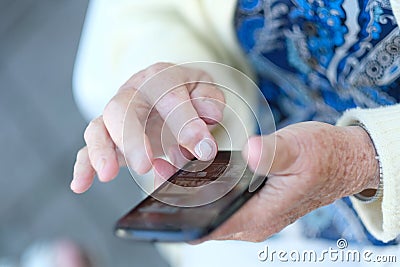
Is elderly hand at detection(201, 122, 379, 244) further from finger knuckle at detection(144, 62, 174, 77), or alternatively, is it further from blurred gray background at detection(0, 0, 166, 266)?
blurred gray background at detection(0, 0, 166, 266)

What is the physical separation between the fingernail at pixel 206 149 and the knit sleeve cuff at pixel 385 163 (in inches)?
3.5

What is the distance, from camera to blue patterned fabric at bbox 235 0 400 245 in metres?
0.38

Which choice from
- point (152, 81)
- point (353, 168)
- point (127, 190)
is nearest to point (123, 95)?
point (152, 81)

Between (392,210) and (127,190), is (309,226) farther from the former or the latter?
(127,190)

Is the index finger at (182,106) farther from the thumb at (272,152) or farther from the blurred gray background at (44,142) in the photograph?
the blurred gray background at (44,142)

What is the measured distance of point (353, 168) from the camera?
0.33m

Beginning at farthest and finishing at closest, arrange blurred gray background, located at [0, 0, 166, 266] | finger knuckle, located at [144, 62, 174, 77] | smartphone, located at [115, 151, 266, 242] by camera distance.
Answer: blurred gray background, located at [0, 0, 166, 266]
finger knuckle, located at [144, 62, 174, 77]
smartphone, located at [115, 151, 266, 242]

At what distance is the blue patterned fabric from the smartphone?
0.11 m

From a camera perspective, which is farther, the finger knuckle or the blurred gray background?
the blurred gray background

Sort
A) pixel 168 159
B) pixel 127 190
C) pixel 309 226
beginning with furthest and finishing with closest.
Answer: pixel 127 190 < pixel 309 226 < pixel 168 159

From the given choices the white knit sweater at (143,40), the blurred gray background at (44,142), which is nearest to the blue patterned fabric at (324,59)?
the white knit sweater at (143,40)

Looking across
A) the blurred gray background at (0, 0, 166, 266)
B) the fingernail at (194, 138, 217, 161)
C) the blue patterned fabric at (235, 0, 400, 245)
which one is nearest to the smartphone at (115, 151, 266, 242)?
the fingernail at (194, 138, 217, 161)

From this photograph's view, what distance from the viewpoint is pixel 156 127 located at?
311 mm

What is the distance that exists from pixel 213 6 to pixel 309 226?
6.5 inches
